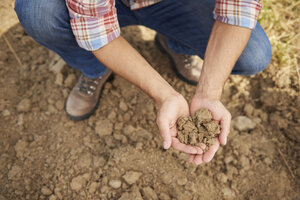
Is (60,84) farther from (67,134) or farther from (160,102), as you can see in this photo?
(160,102)

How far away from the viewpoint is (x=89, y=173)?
5.24 ft

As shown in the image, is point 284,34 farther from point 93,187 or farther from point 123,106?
point 93,187

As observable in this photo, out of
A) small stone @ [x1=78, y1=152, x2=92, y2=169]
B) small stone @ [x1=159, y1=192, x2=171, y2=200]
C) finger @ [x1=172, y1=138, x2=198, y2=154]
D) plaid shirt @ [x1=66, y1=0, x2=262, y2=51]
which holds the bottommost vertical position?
small stone @ [x1=78, y1=152, x2=92, y2=169]

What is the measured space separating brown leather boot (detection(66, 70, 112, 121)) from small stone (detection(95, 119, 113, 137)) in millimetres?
119

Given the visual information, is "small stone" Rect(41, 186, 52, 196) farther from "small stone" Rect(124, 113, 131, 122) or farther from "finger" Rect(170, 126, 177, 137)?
"finger" Rect(170, 126, 177, 137)

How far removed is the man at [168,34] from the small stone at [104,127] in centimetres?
42

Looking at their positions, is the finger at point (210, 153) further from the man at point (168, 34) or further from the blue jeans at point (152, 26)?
the blue jeans at point (152, 26)

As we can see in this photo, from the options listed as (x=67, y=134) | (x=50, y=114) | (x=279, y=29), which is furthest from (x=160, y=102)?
(x=279, y=29)

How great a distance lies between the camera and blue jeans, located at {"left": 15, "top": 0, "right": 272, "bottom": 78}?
1318mm

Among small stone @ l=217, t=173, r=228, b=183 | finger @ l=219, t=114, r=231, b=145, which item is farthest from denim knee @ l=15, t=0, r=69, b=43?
small stone @ l=217, t=173, r=228, b=183

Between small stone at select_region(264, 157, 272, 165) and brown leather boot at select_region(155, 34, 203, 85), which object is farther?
brown leather boot at select_region(155, 34, 203, 85)

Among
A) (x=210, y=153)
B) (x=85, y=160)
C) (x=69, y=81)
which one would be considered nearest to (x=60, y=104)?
(x=69, y=81)

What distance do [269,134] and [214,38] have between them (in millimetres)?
909

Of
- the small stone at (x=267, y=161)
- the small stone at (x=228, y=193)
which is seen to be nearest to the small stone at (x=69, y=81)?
the small stone at (x=228, y=193)
